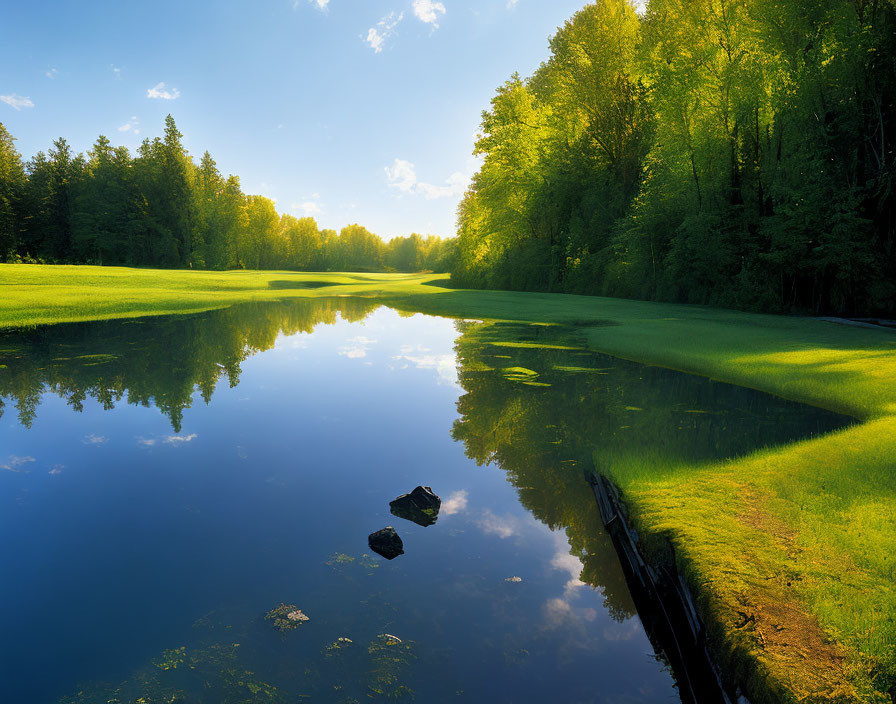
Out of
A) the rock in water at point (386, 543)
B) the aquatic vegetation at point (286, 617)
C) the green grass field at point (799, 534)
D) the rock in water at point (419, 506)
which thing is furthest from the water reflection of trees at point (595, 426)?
the aquatic vegetation at point (286, 617)

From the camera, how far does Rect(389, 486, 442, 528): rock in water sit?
4812 mm

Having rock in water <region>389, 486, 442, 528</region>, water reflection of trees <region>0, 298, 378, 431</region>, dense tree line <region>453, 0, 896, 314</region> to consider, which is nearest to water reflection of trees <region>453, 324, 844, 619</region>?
rock in water <region>389, 486, 442, 528</region>

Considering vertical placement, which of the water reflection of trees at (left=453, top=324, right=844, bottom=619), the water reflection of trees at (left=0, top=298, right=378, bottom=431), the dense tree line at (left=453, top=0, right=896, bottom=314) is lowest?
the water reflection of trees at (left=0, top=298, right=378, bottom=431)

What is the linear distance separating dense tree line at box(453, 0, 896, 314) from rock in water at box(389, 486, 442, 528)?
21.9 metres

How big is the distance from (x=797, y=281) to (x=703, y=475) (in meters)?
21.7

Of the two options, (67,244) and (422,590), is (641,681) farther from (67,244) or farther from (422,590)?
(67,244)

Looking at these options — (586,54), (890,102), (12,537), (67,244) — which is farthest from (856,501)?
(67,244)

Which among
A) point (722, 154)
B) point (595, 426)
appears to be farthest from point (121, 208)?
point (595, 426)

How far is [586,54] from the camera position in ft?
114

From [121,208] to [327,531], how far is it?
87.3m

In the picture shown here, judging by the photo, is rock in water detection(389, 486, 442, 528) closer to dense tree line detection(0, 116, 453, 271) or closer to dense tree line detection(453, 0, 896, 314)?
dense tree line detection(453, 0, 896, 314)

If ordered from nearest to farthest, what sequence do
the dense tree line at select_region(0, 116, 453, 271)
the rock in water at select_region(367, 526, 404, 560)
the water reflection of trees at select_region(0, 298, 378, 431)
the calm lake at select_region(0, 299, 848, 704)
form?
1. the calm lake at select_region(0, 299, 848, 704)
2. the rock in water at select_region(367, 526, 404, 560)
3. the water reflection of trees at select_region(0, 298, 378, 431)
4. the dense tree line at select_region(0, 116, 453, 271)

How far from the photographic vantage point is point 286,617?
3336 millimetres

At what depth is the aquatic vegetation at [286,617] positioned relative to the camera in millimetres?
3250
